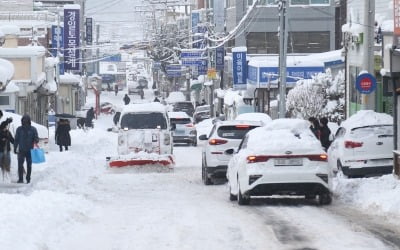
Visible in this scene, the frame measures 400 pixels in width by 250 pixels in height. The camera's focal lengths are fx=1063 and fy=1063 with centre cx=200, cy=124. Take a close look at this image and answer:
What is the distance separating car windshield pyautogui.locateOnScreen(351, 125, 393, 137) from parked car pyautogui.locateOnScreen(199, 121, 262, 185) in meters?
2.63

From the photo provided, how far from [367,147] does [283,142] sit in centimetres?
569

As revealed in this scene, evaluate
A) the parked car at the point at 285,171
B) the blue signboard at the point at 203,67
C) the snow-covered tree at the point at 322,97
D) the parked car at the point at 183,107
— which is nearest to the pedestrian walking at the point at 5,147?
the parked car at the point at 285,171

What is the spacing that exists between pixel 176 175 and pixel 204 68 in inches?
2241

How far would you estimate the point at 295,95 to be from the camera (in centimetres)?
4953

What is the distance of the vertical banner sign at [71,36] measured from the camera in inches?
2493

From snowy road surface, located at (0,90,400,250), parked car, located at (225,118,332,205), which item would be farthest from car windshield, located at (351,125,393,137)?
parked car, located at (225,118,332,205)

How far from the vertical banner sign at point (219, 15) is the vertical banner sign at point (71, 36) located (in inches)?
886

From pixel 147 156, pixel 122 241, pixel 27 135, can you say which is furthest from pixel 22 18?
pixel 122 241

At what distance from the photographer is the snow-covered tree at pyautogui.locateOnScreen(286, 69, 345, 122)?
47.9 meters

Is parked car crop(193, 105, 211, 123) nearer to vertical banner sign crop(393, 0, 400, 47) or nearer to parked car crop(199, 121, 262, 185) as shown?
parked car crop(199, 121, 262, 185)

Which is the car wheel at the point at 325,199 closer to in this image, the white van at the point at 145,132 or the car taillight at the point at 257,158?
the car taillight at the point at 257,158

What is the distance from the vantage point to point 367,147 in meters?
24.7

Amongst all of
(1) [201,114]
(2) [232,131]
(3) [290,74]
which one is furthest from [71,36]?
(2) [232,131]

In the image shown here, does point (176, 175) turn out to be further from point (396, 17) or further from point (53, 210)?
point (53, 210)
